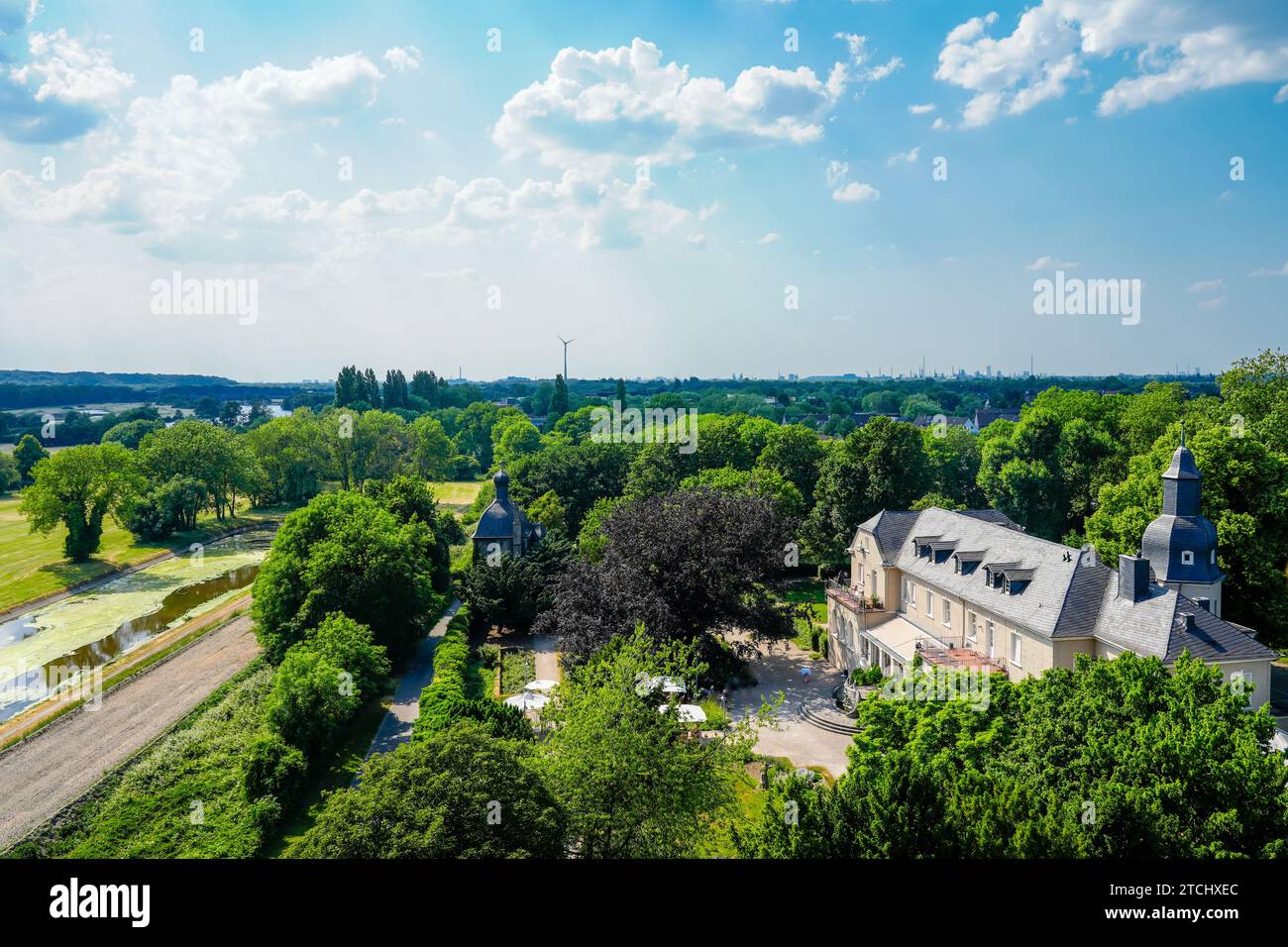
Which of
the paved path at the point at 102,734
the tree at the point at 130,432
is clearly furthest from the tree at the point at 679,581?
the tree at the point at 130,432

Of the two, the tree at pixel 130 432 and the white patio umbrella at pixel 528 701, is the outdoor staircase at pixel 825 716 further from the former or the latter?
the tree at pixel 130 432

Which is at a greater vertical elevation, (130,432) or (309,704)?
(130,432)

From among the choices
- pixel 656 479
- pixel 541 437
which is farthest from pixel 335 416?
Result: pixel 656 479

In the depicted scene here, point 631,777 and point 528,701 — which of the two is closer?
point 631,777

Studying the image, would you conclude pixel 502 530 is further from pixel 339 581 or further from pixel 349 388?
pixel 349 388

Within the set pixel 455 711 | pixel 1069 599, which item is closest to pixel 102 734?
pixel 455 711
